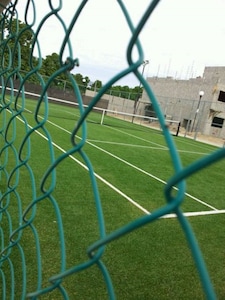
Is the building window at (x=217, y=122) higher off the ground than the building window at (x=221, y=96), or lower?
lower

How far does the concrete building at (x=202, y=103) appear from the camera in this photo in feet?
96.9

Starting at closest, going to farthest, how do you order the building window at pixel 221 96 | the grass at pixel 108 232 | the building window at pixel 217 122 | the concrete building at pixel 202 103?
the grass at pixel 108 232 < the concrete building at pixel 202 103 < the building window at pixel 217 122 < the building window at pixel 221 96

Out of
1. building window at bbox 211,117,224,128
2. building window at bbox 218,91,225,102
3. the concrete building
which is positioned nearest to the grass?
the concrete building

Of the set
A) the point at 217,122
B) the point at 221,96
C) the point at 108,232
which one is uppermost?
the point at 221,96

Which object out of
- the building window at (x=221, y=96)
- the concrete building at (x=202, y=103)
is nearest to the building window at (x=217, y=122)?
the concrete building at (x=202, y=103)

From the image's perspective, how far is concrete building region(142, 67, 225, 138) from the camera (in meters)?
29.5

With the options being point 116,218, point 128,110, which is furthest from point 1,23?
point 128,110

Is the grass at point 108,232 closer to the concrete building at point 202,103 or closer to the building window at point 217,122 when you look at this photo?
the concrete building at point 202,103

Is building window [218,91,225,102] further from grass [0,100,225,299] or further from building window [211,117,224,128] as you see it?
grass [0,100,225,299]

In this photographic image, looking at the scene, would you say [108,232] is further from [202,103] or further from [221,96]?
[221,96]

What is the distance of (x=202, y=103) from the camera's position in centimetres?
3034

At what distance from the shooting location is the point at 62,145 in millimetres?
8805

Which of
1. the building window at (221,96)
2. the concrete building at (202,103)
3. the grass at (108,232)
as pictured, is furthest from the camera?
the building window at (221,96)

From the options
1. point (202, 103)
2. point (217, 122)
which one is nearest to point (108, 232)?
point (202, 103)
